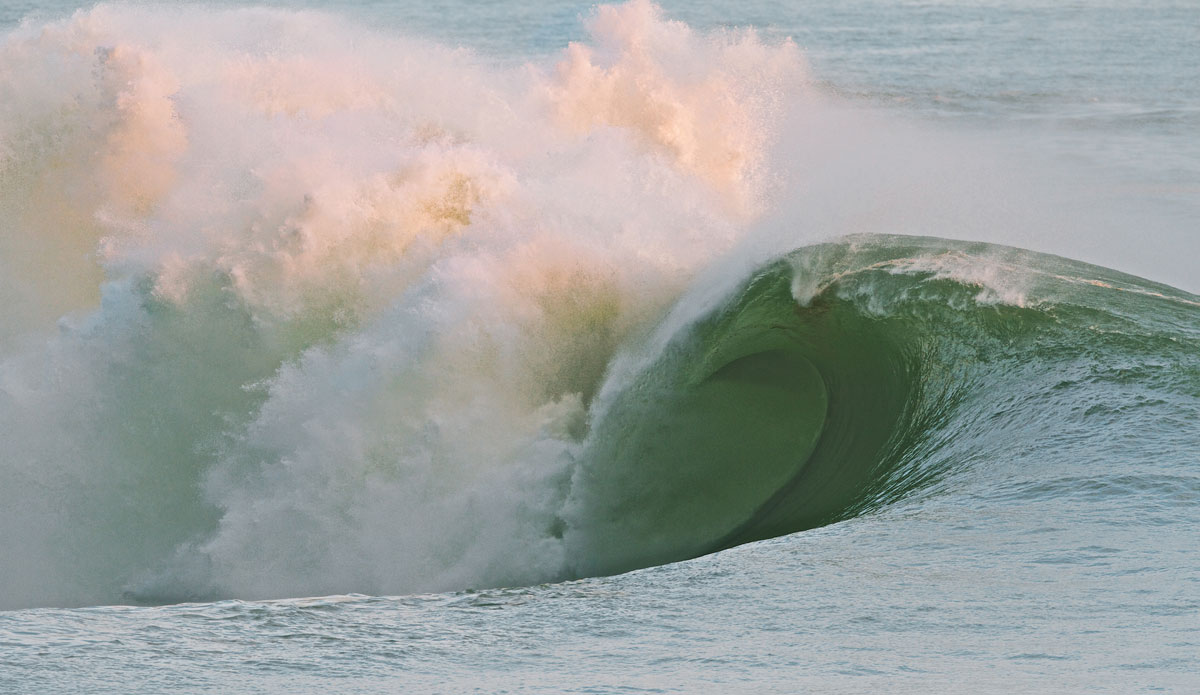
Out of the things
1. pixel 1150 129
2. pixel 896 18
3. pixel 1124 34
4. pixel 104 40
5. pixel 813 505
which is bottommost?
pixel 813 505

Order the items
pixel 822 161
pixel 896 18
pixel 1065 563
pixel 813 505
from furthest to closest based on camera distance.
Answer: pixel 896 18 → pixel 822 161 → pixel 813 505 → pixel 1065 563

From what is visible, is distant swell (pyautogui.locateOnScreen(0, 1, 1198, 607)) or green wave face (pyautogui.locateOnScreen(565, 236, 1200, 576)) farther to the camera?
distant swell (pyautogui.locateOnScreen(0, 1, 1198, 607))

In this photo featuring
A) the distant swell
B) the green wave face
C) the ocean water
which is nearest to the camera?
the ocean water

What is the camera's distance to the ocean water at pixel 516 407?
3518mm

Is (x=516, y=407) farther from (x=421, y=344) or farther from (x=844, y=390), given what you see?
(x=844, y=390)

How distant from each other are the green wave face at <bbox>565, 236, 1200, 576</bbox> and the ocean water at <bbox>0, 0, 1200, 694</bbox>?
3cm

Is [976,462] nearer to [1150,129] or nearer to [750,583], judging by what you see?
[750,583]

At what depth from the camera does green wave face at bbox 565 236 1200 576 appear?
19.6ft

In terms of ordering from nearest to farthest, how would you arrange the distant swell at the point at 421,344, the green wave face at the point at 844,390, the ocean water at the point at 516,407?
the ocean water at the point at 516,407 < the green wave face at the point at 844,390 < the distant swell at the point at 421,344

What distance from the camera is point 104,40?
848 cm

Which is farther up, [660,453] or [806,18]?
[806,18]

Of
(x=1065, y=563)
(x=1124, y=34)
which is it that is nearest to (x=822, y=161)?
(x=1065, y=563)

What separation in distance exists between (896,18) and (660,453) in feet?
94.1

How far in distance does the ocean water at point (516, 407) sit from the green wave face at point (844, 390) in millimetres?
26
